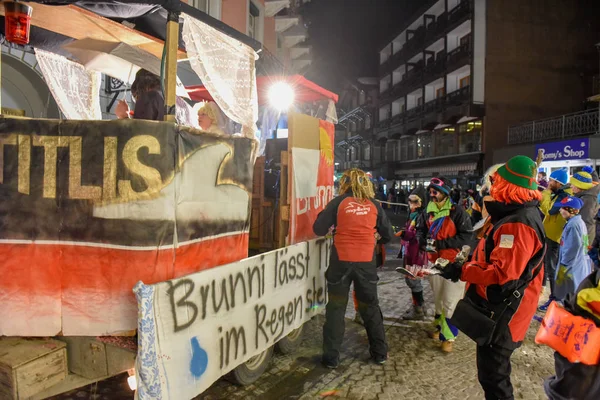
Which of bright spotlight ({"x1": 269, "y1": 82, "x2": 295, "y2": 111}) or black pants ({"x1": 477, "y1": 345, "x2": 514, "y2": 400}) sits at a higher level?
bright spotlight ({"x1": 269, "y1": 82, "x2": 295, "y2": 111})

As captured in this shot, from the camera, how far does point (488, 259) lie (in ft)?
9.73

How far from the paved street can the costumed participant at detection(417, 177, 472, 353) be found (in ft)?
1.15

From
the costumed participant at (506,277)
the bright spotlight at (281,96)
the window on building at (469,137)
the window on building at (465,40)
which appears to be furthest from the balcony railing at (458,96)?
the costumed participant at (506,277)

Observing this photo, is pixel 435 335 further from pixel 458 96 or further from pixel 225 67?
pixel 458 96

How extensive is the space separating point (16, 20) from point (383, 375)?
18.6ft

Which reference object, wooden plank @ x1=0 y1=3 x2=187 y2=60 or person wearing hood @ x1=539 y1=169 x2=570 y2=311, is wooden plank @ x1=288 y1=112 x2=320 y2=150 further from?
person wearing hood @ x1=539 y1=169 x2=570 y2=311

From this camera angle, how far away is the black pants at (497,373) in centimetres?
287

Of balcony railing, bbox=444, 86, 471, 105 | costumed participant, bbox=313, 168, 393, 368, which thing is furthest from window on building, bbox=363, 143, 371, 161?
costumed participant, bbox=313, 168, 393, 368

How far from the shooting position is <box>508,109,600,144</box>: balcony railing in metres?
19.0

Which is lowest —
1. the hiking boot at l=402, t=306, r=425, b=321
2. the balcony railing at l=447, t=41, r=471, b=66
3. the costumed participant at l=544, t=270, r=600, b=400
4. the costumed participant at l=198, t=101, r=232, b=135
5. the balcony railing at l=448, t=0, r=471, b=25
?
the hiking boot at l=402, t=306, r=425, b=321

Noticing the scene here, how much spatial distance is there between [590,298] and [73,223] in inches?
128

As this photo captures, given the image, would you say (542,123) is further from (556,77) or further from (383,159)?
(383,159)

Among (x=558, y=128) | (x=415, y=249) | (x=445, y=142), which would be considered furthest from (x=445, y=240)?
(x=445, y=142)

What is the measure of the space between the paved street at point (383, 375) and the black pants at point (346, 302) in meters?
0.24
